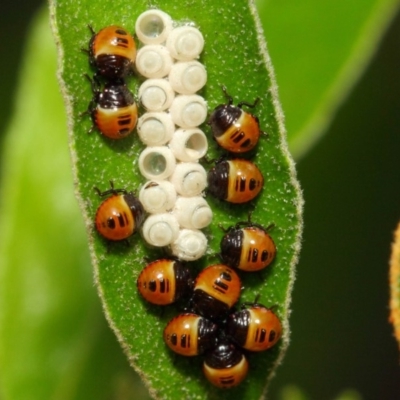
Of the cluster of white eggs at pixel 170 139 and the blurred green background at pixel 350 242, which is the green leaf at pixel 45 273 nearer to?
the cluster of white eggs at pixel 170 139

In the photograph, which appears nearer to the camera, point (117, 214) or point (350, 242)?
point (117, 214)

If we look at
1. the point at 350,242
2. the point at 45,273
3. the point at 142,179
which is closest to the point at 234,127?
the point at 142,179

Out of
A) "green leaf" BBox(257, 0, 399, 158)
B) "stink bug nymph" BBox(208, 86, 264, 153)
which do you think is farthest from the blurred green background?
"stink bug nymph" BBox(208, 86, 264, 153)

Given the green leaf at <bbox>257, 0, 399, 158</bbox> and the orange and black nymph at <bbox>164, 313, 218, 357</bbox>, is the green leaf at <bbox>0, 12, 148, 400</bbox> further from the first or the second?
the green leaf at <bbox>257, 0, 399, 158</bbox>

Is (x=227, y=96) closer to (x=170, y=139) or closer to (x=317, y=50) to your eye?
(x=170, y=139)

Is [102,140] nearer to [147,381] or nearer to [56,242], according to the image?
[147,381]

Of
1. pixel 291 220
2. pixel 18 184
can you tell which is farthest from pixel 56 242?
pixel 291 220

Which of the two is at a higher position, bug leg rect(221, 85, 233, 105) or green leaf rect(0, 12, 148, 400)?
bug leg rect(221, 85, 233, 105)
